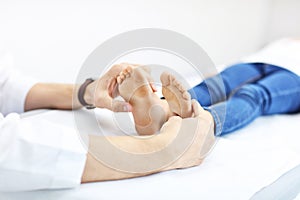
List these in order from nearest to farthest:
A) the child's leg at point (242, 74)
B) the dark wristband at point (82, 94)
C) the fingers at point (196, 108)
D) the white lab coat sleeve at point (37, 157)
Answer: the white lab coat sleeve at point (37, 157) → the fingers at point (196, 108) → the dark wristband at point (82, 94) → the child's leg at point (242, 74)

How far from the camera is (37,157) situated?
0.58 meters

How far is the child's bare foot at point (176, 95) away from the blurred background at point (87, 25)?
669mm

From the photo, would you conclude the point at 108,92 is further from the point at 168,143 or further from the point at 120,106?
the point at 168,143

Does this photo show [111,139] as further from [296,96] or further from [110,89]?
[296,96]

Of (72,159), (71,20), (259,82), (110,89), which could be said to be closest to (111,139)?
(72,159)

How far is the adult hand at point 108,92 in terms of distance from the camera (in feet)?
Result: 2.51

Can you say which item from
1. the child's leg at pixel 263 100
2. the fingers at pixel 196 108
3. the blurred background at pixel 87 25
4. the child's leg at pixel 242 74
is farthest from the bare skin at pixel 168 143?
the blurred background at pixel 87 25

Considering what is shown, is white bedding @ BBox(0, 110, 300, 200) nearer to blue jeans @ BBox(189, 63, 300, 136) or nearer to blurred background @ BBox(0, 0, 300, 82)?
blue jeans @ BBox(189, 63, 300, 136)

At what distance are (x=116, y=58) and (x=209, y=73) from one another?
0.54ft

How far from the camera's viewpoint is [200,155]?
2.27ft

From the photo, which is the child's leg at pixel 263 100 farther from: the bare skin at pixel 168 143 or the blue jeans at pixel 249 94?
the bare skin at pixel 168 143

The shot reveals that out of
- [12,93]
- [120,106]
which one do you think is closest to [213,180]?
[120,106]

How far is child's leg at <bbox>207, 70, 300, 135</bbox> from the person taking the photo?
957mm

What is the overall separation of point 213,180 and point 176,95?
0.48 feet
